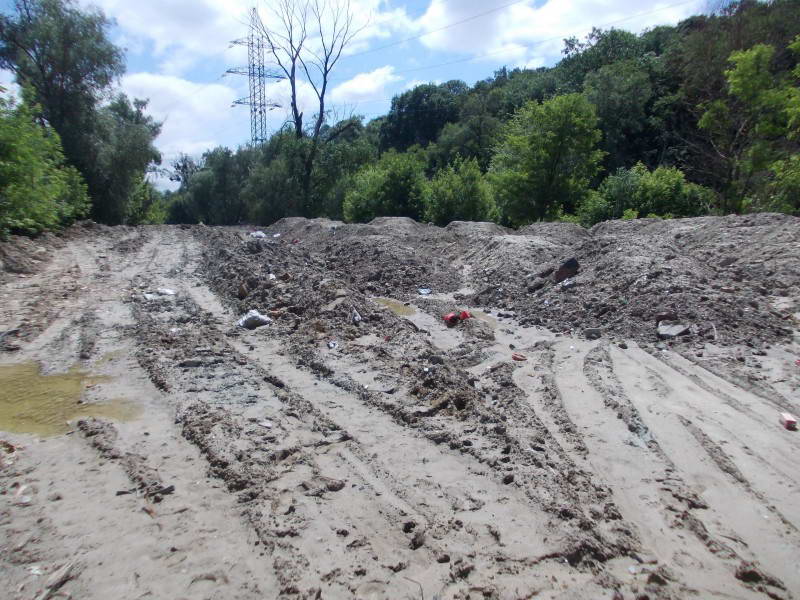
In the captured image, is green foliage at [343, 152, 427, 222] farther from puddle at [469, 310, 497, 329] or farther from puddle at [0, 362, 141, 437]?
puddle at [0, 362, 141, 437]

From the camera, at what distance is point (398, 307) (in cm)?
926

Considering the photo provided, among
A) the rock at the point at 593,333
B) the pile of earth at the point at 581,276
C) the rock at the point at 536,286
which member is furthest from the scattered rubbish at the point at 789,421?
the rock at the point at 536,286

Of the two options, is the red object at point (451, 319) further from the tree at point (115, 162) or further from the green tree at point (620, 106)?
the green tree at point (620, 106)

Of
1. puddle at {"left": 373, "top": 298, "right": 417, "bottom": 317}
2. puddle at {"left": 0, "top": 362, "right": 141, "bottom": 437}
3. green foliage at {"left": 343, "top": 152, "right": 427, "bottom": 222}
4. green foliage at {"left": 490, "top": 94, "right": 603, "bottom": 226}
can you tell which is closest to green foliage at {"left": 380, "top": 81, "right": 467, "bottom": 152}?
green foliage at {"left": 343, "top": 152, "right": 427, "bottom": 222}

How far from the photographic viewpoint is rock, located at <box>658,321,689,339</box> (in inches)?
252

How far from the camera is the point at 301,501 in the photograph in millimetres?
3305

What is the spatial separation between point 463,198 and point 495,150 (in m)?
6.15

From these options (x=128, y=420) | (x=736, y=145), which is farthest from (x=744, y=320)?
(x=736, y=145)

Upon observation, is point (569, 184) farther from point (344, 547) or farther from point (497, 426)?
point (344, 547)

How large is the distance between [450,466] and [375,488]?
583mm

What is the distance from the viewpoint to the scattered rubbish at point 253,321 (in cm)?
726

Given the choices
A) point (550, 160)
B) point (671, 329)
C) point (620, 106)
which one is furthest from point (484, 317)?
point (620, 106)

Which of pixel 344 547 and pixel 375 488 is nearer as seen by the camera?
pixel 344 547

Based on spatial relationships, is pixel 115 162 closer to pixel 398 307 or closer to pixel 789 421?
pixel 398 307
